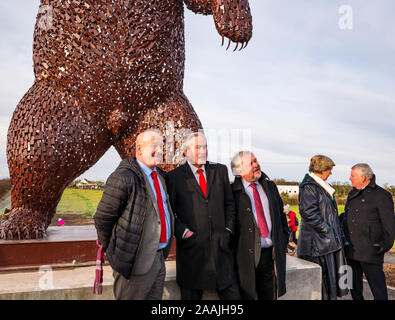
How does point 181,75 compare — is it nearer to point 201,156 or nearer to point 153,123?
point 153,123

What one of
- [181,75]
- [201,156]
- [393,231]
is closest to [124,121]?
[181,75]

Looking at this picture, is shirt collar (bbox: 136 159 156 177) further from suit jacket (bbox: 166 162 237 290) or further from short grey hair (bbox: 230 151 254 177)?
short grey hair (bbox: 230 151 254 177)

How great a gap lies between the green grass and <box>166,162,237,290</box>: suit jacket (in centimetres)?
679

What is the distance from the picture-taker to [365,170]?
282 centimetres

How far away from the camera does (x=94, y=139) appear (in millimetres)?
2512

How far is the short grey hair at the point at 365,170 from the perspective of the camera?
9.21ft

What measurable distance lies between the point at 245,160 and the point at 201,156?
33cm

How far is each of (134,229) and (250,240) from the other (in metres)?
0.74

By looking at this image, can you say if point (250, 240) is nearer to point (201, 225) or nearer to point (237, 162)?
point (201, 225)

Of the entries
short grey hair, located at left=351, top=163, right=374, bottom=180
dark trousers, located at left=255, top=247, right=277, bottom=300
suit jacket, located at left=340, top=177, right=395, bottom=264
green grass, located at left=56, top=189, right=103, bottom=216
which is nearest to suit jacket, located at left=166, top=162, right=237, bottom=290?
dark trousers, located at left=255, top=247, right=277, bottom=300

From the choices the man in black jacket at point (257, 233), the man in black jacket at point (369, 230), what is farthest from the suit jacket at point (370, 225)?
the man in black jacket at point (257, 233)

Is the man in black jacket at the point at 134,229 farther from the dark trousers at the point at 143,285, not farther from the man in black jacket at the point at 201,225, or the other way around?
the man in black jacket at the point at 201,225

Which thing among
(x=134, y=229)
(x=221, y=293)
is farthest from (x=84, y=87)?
(x=221, y=293)

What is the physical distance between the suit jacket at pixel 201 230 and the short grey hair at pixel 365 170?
1.52 meters
